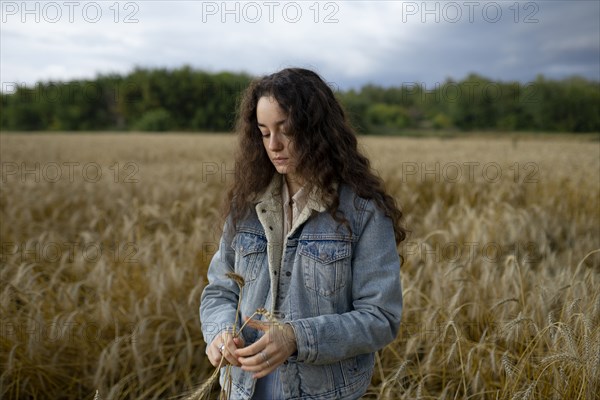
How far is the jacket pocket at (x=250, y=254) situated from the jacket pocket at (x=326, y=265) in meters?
0.13

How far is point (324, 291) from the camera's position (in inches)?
46.8

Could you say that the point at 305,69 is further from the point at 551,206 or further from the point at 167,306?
the point at 551,206

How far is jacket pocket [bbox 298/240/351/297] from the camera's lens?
3.89 ft

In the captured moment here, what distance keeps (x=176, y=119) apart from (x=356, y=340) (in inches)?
1725

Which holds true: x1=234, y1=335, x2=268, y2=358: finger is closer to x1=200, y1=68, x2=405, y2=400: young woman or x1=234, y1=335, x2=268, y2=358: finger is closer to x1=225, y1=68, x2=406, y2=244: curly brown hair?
x1=200, y1=68, x2=405, y2=400: young woman

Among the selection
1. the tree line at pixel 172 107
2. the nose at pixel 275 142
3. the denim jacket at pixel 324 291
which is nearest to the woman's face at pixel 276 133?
the nose at pixel 275 142

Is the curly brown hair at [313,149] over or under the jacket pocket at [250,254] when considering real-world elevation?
over

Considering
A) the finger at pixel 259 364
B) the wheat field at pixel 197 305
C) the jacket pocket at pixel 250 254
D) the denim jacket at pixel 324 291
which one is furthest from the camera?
the wheat field at pixel 197 305

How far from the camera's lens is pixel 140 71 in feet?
156

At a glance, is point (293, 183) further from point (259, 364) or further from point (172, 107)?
point (172, 107)

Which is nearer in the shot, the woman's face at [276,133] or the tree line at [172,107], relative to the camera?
the woman's face at [276,133]

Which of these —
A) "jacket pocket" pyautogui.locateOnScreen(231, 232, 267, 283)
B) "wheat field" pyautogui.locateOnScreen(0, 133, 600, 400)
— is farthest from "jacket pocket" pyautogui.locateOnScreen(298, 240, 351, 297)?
"wheat field" pyautogui.locateOnScreen(0, 133, 600, 400)

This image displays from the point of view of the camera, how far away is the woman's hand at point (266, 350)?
103 centimetres

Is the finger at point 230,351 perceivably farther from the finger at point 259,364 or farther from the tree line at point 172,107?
the tree line at point 172,107
